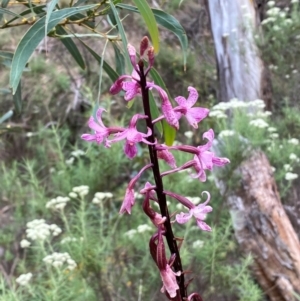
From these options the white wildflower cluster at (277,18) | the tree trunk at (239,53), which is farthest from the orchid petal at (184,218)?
the white wildflower cluster at (277,18)

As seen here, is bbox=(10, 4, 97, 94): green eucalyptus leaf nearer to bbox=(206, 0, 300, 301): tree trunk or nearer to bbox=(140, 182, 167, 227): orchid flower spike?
bbox=(140, 182, 167, 227): orchid flower spike

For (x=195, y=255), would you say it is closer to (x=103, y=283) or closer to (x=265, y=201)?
(x=103, y=283)

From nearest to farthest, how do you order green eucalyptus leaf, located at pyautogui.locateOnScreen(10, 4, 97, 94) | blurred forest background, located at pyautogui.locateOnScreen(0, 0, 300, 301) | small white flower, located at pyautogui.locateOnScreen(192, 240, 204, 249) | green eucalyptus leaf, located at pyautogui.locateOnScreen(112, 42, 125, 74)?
green eucalyptus leaf, located at pyautogui.locateOnScreen(10, 4, 97, 94)
green eucalyptus leaf, located at pyautogui.locateOnScreen(112, 42, 125, 74)
blurred forest background, located at pyautogui.locateOnScreen(0, 0, 300, 301)
small white flower, located at pyautogui.locateOnScreen(192, 240, 204, 249)

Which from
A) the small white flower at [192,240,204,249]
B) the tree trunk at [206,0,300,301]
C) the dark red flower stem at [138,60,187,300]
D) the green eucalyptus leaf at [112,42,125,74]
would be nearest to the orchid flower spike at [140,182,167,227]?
the dark red flower stem at [138,60,187,300]

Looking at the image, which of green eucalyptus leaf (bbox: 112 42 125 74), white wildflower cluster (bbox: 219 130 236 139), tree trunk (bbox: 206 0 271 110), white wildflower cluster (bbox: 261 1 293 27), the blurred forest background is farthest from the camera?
white wildflower cluster (bbox: 261 1 293 27)

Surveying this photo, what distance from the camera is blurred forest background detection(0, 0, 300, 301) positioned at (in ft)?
4.33

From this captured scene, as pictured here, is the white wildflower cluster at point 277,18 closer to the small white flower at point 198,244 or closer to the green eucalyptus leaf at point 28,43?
the small white flower at point 198,244

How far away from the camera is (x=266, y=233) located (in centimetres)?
178

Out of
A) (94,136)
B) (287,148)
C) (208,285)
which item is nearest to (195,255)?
(208,285)

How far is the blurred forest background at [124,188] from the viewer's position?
1.32m

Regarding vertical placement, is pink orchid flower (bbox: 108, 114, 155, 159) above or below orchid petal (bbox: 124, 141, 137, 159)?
above

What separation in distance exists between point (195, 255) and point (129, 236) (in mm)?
225

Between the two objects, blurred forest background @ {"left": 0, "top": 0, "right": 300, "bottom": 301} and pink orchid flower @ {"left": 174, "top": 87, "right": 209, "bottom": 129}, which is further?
blurred forest background @ {"left": 0, "top": 0, "right": 300, "bottom": 301}

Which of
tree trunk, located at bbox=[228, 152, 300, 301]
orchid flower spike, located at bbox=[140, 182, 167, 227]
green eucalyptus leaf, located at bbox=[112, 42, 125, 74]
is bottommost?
tree trunk, located at bbox=[228, 152, 300, 301]
